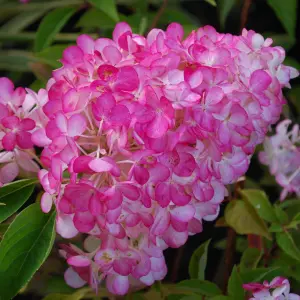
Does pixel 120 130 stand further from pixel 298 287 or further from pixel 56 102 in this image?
pixel 298 287

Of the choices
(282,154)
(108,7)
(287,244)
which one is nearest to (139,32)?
(108,7)

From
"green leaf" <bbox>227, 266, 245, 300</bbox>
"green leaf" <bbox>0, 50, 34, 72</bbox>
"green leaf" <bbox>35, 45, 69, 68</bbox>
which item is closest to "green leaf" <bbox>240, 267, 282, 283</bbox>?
"green leaf" <bbox>227, 266, 245, 300</bbox>

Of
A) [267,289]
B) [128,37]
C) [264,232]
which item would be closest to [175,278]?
[264,232]

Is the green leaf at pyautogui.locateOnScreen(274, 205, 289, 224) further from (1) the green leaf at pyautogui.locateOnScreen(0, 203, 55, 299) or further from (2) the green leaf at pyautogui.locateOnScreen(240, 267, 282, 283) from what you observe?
(1) the green leaf at pyautogui.locateOnScreen(0, 203, 55, 299)

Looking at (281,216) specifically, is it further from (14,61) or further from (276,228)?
(14,61)

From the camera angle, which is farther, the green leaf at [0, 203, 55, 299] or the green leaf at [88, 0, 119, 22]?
the green leaf at [88, 0, 119, 22]

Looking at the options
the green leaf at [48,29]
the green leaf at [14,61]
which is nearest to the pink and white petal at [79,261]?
the green leaf at [48,29]

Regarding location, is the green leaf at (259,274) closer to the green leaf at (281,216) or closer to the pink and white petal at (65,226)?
the green leaf at (281,216)
